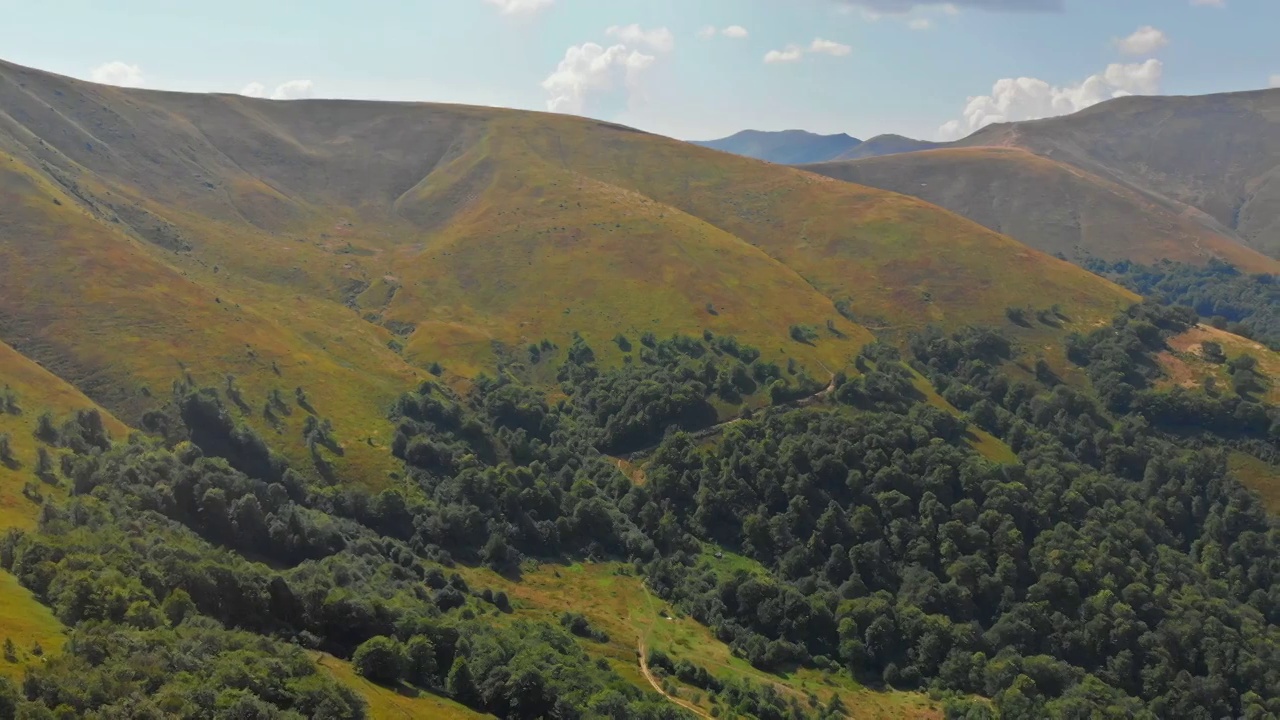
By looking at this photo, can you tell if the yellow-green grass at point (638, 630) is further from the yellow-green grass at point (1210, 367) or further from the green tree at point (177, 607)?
the yellow-green grass at point (1210, 367)

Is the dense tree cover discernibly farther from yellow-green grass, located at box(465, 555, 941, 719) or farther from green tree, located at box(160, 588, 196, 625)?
yellow-green grass, located at box(465, 555, 941, 719)

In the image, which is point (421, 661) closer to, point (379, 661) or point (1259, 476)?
point (379, 661)

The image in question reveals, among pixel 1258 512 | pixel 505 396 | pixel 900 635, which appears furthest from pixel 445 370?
pixel 1258 512

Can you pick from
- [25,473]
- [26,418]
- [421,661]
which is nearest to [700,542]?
[421,661]

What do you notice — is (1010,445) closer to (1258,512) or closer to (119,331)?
(1258,512)

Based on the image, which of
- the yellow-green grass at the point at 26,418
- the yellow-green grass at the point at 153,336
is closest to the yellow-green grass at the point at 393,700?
the yellow-green grass at the point at 26,418
